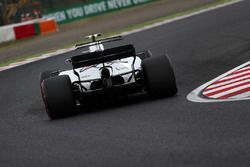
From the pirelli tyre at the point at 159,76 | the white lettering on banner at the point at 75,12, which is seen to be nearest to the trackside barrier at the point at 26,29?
the white lettering on banner at the point at 75,12

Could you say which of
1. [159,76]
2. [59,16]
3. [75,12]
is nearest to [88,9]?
[75,12]

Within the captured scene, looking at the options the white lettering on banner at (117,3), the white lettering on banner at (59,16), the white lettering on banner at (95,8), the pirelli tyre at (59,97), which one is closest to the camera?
the pirelli tyre at (59,97)

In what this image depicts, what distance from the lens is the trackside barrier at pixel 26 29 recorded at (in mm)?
35781

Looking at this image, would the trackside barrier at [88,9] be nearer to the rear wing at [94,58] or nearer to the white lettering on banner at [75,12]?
the white lettering on banner at [75,12]

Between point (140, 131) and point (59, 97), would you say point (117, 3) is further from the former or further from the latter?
point (140, 131)

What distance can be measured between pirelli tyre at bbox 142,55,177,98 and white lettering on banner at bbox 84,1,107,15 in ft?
111

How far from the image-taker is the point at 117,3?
1780 inches

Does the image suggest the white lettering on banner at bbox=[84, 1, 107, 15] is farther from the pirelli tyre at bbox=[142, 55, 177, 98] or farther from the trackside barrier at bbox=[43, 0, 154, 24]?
the pirelli tyre at bbox=[142, 55, 177, 98]

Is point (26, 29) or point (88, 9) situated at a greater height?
point (26, 29)

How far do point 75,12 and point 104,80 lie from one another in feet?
110

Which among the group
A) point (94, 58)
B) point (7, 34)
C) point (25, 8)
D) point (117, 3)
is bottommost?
point (117, 3)

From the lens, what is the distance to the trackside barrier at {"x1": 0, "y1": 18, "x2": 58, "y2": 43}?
35781 millimetres

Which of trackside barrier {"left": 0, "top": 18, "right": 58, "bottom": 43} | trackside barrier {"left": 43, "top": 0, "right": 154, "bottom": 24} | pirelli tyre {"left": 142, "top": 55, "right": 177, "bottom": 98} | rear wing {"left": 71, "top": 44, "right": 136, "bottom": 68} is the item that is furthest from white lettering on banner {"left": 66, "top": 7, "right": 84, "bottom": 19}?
pirelli tyre {"left": 142, "top": 55, "right": 177, "bottom": 98}

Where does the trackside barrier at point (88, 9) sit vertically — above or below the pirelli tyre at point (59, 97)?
below
